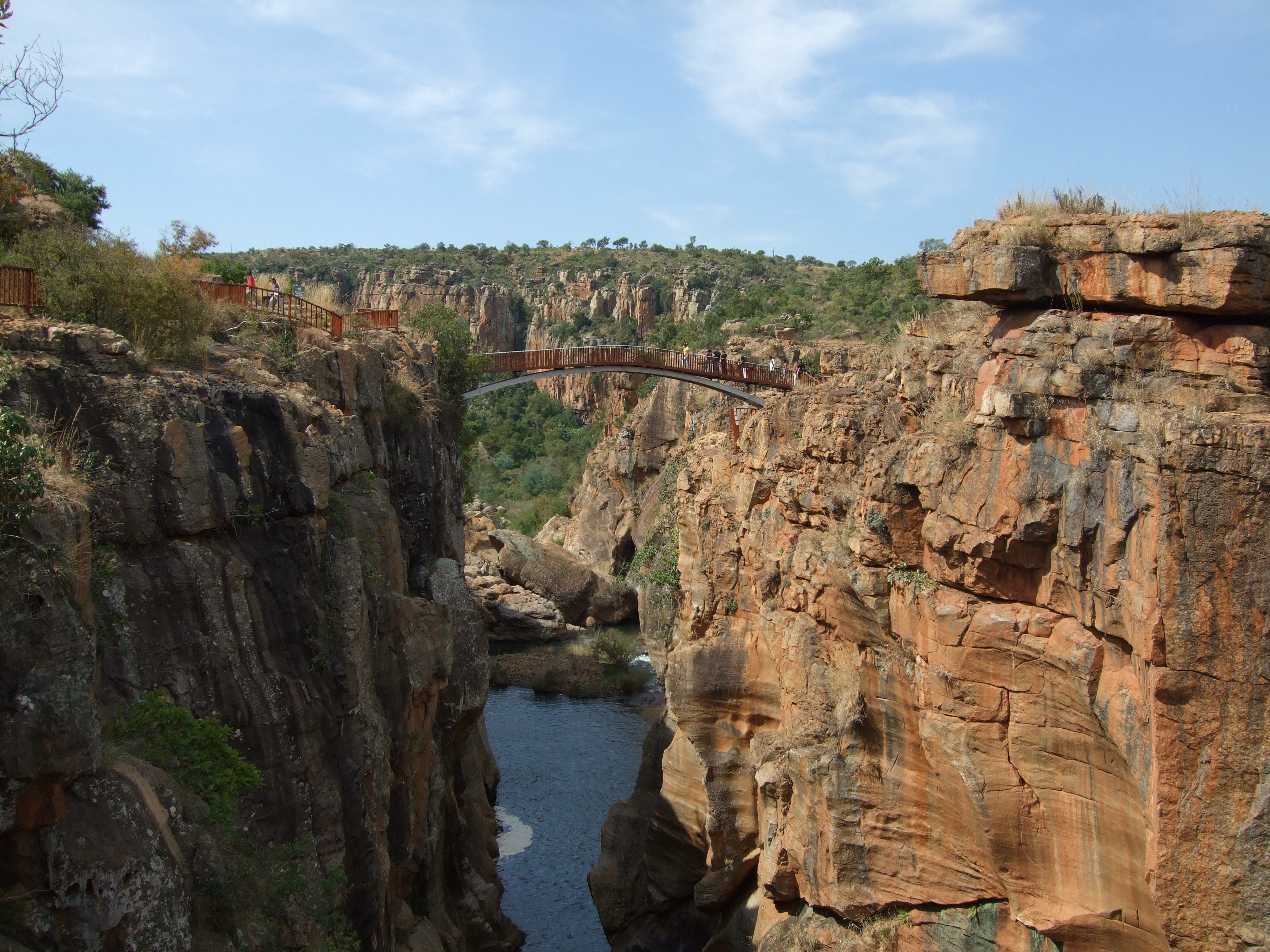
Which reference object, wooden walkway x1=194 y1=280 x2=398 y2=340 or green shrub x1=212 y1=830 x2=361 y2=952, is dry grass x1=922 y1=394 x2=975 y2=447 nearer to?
green shrub x1=212 y1=830 x2=361 y2=952

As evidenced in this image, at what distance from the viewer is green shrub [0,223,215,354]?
12297mm

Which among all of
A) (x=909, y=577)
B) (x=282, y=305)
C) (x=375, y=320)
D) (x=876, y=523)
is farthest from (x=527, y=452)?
(x=909, y=577)

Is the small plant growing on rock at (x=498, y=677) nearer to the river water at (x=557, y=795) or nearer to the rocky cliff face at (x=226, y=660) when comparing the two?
the river water at (x=557, y=795)

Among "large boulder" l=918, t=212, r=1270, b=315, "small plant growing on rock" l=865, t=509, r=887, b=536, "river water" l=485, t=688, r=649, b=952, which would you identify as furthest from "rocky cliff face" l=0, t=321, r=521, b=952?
"large boulder" l=918, t=212, r=1270, b=315

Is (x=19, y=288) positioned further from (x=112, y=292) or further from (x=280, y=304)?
(x=280, y=304)

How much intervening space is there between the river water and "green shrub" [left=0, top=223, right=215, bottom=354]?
13954mm

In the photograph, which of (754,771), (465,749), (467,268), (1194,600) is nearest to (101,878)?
(1194,600)

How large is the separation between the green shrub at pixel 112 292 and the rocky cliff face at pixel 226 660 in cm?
68

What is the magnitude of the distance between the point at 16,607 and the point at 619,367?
26.3 meters

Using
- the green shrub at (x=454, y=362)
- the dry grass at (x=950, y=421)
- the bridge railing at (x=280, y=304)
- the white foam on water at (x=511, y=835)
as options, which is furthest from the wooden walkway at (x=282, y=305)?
the white foam on water at (x=511, y=835)

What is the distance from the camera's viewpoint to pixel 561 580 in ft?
144

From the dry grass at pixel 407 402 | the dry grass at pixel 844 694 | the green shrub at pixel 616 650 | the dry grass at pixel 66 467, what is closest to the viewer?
the dry grass at pixel 66 467

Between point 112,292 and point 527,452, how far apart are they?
6419cm

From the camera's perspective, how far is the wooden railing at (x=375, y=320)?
22.1 m
